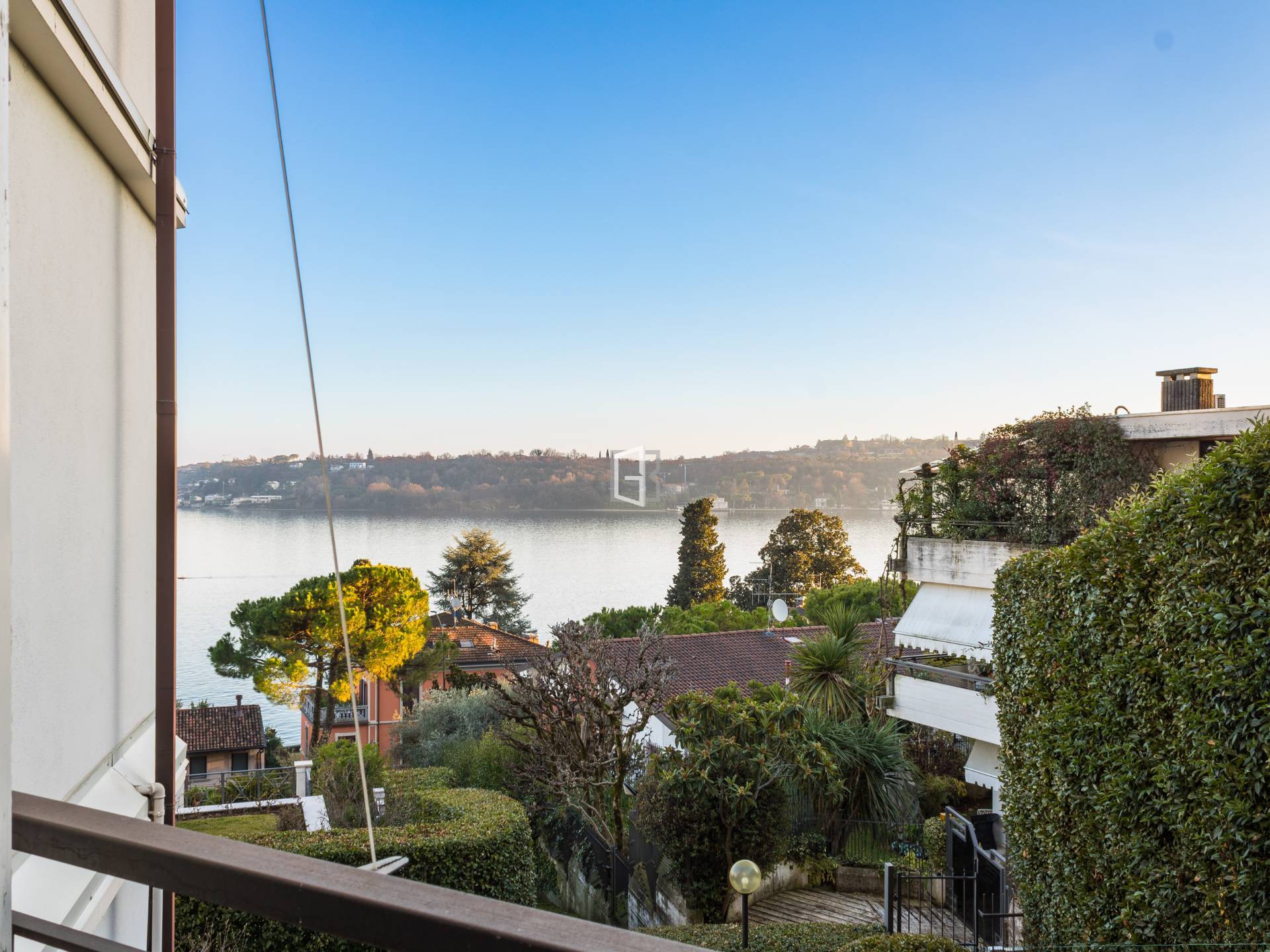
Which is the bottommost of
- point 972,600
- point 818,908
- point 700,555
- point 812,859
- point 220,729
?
point 220,729

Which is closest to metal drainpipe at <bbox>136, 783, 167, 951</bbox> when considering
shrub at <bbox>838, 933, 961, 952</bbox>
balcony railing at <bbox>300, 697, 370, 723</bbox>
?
shrub at <bbox>838, 933, 961, 952</bbox>

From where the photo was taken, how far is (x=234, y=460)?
27.6 metres

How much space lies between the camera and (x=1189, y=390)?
33.4 feet

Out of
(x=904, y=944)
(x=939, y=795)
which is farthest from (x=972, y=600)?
(x=904, y=944)

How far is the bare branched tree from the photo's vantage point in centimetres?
1084

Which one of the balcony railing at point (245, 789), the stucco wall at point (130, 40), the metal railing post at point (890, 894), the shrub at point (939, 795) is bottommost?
the balcony railing at point (245, 789)

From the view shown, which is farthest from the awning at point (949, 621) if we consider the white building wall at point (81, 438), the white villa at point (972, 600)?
the white building wall at point (81, 438)

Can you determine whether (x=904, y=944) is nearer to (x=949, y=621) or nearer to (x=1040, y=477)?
(x=949, y=621)

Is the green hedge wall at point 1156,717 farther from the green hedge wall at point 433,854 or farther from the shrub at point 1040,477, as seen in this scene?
the green hedge wall at point 433,854

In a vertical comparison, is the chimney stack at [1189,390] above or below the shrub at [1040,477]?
above

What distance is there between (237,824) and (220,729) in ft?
56.9

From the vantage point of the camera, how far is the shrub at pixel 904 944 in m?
5.37

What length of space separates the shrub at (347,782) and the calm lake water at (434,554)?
574cm

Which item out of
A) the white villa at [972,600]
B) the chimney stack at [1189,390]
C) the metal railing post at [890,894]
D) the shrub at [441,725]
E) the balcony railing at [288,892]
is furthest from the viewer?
the shrub at [441,725]
